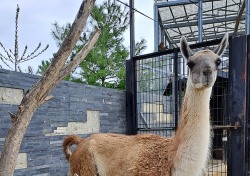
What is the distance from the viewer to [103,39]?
10961 millimetres

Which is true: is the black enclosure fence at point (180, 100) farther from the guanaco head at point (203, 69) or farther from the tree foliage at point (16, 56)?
the tree foliage at point (16, 56)

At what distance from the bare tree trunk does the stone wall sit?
1.66m

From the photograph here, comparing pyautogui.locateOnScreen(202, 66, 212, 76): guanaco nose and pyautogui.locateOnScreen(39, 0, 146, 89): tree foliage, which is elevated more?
pyautogui.locateOnScreen(39, 0, 146, 89): tree foliage

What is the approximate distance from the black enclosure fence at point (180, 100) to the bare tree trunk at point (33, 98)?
250 cm

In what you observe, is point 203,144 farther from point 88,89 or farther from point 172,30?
point 172,30

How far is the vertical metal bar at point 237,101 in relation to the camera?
3736mm

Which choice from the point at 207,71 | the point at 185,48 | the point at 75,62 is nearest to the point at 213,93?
the point at 185,48

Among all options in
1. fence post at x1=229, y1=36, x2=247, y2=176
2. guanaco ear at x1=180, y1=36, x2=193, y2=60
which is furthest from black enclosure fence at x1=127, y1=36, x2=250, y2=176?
guanaco ear at x1=180, y1=36, x2=193, y2=60

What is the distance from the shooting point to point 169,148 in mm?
2812

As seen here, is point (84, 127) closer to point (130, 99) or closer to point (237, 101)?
point (130, 99)

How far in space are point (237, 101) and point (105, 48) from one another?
765 centimetres

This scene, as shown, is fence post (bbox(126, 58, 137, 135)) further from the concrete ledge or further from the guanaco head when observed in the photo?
the guanaco head

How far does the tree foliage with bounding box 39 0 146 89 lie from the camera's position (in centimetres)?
1065

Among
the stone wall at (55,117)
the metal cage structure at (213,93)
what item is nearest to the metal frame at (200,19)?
the metal cage structure at (213,93)
